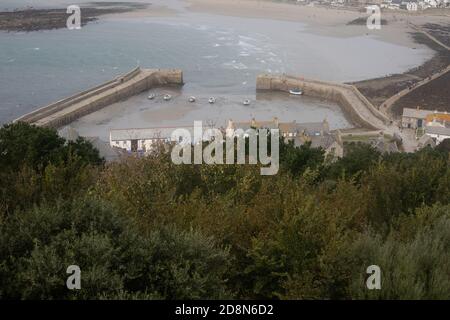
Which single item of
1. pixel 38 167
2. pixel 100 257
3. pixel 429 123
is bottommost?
pixel 429 123

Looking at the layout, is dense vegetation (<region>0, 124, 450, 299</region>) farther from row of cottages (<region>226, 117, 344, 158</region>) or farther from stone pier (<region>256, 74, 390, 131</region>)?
stone pier (<region>256, 74, 390, 131</region>)

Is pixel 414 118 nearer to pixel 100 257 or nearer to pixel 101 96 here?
pixel 101 96

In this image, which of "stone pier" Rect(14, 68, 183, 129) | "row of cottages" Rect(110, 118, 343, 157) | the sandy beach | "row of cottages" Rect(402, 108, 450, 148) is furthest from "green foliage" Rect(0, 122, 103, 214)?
the sandy beach

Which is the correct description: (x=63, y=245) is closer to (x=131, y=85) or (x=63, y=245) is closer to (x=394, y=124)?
(x=394, y=124)

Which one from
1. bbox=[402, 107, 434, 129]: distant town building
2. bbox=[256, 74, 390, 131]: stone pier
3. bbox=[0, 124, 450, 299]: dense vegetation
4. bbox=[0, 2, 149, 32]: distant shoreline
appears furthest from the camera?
bbox=[0, 2, 149, 32]: distant shoreline

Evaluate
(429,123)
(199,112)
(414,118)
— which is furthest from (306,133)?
(199,112)

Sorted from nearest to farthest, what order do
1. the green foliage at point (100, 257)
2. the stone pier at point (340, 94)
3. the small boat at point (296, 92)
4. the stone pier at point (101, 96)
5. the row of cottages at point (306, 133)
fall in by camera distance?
the green foliage at point (100, 257)
the row of cottages at point (306, 133)
the stone pier at point (101, 96)
the stone pier at point (340, 94)
the small boat at point (296, 92)

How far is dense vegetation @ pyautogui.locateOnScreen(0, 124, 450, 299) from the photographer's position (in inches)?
169

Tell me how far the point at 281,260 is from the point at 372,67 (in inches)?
1337

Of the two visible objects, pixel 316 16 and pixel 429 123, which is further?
pixel 316 16

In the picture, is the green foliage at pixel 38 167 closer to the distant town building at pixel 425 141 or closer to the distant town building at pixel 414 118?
the distant town building at pixel 425 141

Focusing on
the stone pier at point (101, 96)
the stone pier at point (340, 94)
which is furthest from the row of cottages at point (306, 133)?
the stone pier at point (101, 96)

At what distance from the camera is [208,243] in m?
4.93

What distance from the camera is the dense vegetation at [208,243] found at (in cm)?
430
